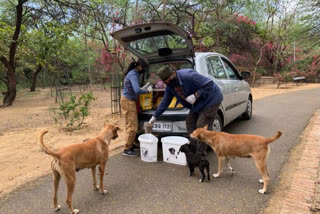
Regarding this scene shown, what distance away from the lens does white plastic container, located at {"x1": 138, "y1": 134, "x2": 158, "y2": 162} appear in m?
4.02

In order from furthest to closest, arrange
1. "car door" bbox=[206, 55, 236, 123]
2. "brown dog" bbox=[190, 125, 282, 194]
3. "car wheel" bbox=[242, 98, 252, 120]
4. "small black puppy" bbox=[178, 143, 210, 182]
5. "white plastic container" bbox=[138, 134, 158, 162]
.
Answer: "car wheel" bbox=[242, 98, 252, 120] → "car door" bbox=[206, 55, 236, 123] → "white plastic container" bbox=[138, 134, 158, 162] → "small black puppy" bbox=[178, 143, 210, 182] → "brown dog" bbox=[190, 125, 282, 194]

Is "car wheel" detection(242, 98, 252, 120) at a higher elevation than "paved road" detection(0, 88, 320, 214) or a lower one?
higher

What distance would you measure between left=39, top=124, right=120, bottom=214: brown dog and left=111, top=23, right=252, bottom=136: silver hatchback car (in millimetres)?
1111

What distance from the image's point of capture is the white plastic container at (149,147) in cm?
402

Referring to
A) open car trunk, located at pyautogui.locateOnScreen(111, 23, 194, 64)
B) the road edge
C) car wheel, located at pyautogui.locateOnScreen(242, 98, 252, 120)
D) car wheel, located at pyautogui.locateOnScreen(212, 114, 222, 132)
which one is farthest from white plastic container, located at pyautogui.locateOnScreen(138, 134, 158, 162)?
car wheel, located at pyautogui.locateOnScreen(242, 98, 252, 120)

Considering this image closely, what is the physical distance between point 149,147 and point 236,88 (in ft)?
8.74

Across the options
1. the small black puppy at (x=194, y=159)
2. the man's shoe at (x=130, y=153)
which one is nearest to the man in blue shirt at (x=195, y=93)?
the small black puppy at (x=194, y=159)

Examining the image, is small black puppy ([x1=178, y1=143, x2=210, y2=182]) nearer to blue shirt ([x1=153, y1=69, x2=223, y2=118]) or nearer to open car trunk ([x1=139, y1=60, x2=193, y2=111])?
blue shirt ([x1=153, y1=69, x2=223, y2=118])

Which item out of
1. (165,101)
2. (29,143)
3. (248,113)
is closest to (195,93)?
(165,101)

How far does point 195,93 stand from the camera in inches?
137

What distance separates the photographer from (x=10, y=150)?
504 cm

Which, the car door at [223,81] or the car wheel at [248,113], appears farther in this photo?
the car wheel at [248,113]

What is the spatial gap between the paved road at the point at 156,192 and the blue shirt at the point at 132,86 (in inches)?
46.4

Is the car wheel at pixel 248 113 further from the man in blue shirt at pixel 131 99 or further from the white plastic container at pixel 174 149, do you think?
the man in blue shirt at pixel 131 99
